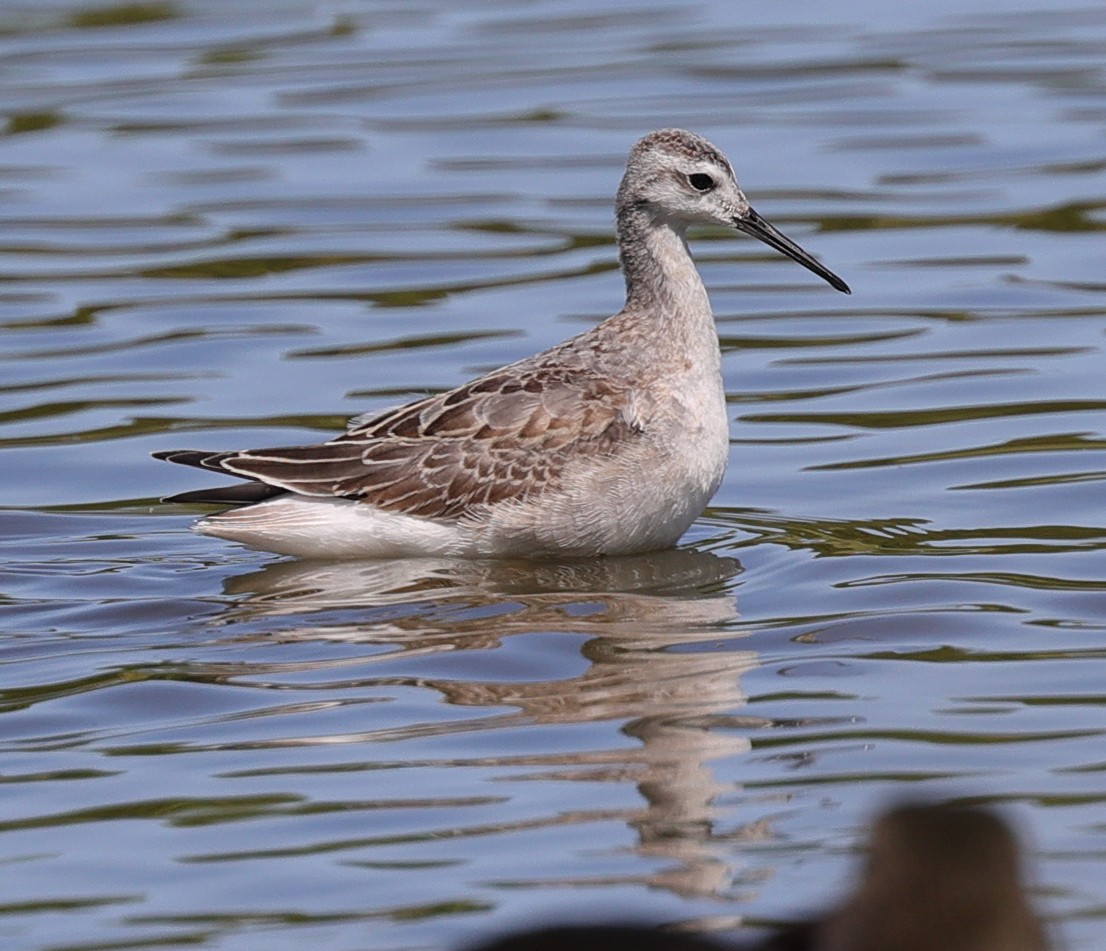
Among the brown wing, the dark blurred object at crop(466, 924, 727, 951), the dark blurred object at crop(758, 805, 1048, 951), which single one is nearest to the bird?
the brown wing

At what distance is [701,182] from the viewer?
11578 millimetres

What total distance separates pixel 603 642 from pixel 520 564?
1495mm

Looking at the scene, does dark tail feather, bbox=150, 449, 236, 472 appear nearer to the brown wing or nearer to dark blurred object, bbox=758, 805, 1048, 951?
the brown wing

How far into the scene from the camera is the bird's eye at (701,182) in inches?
454

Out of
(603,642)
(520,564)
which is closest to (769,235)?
(520,564)

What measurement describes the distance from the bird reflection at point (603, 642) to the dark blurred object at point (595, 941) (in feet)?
6.52

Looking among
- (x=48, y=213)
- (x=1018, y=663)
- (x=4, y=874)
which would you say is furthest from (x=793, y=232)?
(x=4, y=874)

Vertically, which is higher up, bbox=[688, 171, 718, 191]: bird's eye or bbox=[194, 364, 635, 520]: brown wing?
Answer: bbox=[688, 171, 718, 191]: bird's eye

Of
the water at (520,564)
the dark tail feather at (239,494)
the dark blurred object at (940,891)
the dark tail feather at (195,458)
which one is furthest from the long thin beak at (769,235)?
the dark blurred object at (940,891)

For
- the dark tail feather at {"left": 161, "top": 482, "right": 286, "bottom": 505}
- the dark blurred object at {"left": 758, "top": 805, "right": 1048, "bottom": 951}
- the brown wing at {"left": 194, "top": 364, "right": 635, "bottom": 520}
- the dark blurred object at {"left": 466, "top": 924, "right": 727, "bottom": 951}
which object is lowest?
the dark tail feather at {"left": 161, "top": 482, "right": 286, "bottom": 505}

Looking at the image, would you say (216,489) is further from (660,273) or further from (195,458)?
(660,273)

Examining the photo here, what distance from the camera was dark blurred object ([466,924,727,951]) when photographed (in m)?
4.59

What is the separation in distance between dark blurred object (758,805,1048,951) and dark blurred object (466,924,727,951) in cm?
32

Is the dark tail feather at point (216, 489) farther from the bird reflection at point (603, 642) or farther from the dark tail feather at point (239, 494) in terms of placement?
the bird reflection at point (603, 642)
